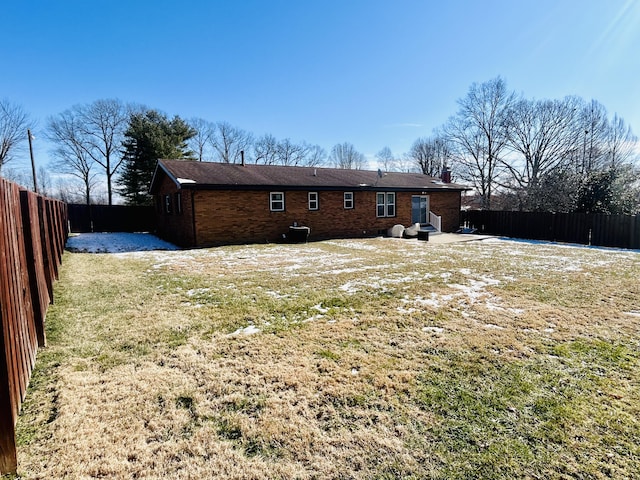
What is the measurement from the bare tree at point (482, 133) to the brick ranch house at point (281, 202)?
1313cm

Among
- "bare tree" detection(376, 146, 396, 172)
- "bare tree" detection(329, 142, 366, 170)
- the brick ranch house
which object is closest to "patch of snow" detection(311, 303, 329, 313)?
the brick ranch house

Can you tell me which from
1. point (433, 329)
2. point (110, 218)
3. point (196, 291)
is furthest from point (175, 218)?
point (433, 329)

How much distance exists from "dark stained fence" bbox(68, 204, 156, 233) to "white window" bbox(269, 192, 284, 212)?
10.8m

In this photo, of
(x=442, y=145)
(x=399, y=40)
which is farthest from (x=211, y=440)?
(x=442, y=145)

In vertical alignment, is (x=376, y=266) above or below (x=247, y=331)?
above

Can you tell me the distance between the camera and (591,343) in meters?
3.77

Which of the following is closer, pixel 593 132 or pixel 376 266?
pixel 376 266

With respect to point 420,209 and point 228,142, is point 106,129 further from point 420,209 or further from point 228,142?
point 420,209

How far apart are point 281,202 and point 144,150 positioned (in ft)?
57.0

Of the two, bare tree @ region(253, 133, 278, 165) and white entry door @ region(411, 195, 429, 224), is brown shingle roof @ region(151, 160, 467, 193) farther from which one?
bare tree @ region(253, 133, 278, 165)

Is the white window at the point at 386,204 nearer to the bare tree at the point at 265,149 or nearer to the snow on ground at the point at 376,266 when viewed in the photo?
the snow on ground at the point at 376,266

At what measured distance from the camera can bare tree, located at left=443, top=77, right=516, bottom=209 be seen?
28438mm

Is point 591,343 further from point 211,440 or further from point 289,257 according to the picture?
point 289,257

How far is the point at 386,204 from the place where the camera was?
1736 centimetres
